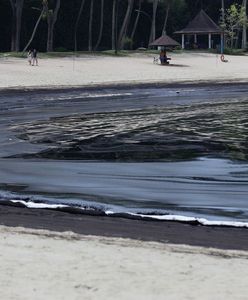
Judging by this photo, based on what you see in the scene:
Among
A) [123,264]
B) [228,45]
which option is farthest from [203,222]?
[228,45]

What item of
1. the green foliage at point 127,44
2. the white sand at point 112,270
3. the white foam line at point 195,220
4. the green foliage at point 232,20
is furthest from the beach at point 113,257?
the green foliage at point 232,20

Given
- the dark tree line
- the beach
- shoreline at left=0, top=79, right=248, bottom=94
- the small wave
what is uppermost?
the dark tree line

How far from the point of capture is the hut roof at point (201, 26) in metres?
76.2

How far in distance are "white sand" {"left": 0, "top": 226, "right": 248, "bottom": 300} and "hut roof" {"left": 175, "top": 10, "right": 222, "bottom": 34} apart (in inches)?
2801

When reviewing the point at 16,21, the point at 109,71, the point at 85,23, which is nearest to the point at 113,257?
the point at 109,71

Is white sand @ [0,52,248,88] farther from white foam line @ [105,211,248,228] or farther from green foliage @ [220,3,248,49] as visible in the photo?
white foam line @ [105,211,248,228]

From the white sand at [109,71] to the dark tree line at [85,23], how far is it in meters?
7.99

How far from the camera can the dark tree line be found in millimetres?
63000

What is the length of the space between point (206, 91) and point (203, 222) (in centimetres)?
2922

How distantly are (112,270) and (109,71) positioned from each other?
42091 millimetres

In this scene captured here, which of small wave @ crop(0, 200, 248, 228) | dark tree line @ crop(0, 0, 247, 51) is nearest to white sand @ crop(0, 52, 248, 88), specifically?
dark tree line @ crop(0, 0, 247, 51)

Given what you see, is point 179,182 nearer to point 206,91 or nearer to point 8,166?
point 8,166

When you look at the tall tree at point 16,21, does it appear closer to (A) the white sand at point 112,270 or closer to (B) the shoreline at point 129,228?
(B) the shoreline at point 129,228

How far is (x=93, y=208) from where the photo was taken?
8.91 meters
